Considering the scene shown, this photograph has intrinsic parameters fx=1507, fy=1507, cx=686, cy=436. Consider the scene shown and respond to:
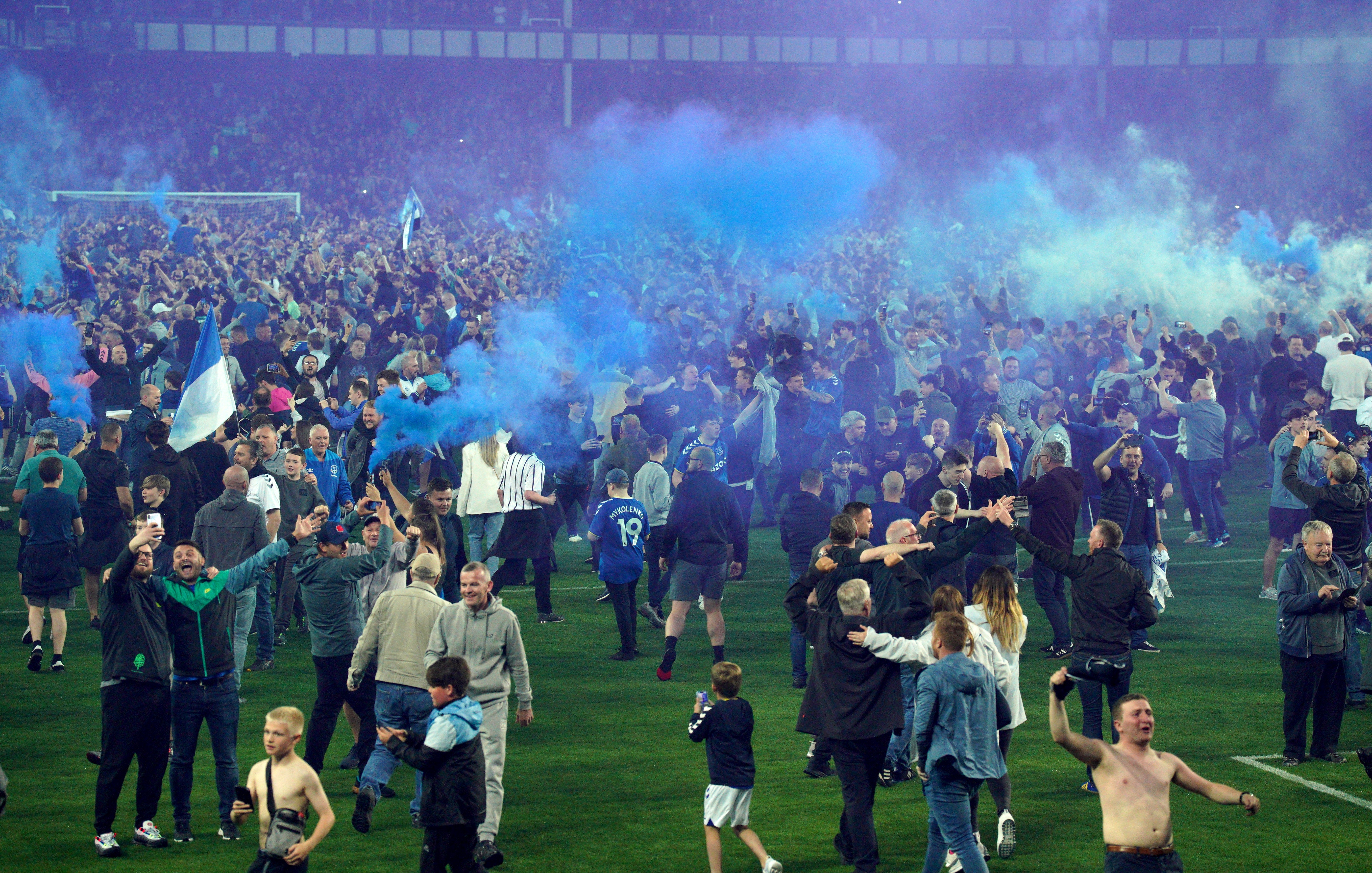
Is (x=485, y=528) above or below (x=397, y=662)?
above

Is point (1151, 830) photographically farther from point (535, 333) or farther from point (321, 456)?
point (535, 333)

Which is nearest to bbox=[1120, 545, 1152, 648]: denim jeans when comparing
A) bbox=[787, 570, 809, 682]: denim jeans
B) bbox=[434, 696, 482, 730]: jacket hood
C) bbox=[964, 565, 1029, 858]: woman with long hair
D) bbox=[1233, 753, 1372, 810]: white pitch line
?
bbox=[1233, 753, 1372, 810]: white pitch line

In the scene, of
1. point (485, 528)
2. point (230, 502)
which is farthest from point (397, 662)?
point (485, 528)

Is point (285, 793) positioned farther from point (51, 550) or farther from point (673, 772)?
point (51, 550)

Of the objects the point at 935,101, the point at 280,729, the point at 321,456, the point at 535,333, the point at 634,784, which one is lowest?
the point at 634,784

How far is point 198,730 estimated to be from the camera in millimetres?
8656

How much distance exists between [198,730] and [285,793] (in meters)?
2.08

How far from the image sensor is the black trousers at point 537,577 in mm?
14039

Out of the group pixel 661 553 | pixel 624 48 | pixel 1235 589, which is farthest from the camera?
pixel 624 48

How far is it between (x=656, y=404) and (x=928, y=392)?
333cm

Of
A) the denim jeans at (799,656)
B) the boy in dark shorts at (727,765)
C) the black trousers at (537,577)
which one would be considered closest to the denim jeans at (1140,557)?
the denim jeans at (799,656)

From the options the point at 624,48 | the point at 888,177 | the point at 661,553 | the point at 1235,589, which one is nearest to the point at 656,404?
the point at 661,553

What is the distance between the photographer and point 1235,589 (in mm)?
16062

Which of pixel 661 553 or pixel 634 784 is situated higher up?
pixel 661 553
